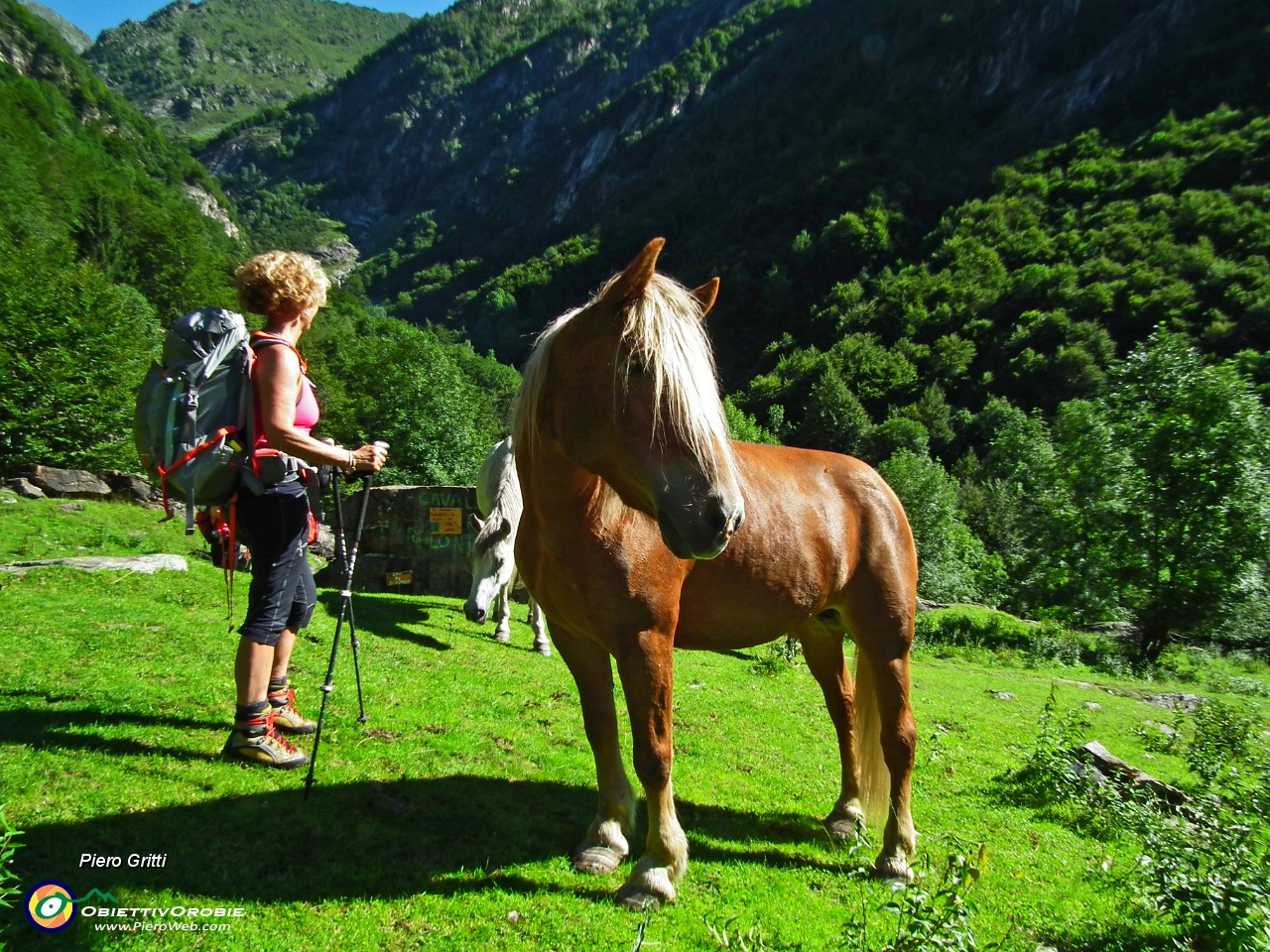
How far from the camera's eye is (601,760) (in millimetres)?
3412

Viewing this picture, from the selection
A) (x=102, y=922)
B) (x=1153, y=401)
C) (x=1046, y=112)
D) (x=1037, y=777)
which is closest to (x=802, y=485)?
(x=102, y=922)

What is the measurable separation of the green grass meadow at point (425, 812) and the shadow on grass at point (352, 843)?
0.04 ft

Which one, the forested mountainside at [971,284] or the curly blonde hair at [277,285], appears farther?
the forested mountainside at [971,284]

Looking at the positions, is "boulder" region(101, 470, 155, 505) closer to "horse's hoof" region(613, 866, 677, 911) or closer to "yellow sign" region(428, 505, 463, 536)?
"yellow sign" region(428, 505, 463, 536)

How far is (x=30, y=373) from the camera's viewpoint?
18891 mm

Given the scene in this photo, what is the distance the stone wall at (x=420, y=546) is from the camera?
14422 mm

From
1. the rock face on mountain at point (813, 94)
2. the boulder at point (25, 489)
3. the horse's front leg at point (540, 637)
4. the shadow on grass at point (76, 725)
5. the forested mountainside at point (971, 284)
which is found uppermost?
the rock face on mountain at point (813, 94)

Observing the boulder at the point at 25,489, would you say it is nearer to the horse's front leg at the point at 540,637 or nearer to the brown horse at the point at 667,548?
the horse's front leg at the point at 540,637

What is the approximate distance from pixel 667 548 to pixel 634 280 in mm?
1226

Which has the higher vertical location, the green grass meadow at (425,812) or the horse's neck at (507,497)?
the horse's neck at (507,497)

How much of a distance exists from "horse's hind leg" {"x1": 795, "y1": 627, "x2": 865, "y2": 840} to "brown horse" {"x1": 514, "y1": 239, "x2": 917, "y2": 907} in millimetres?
19

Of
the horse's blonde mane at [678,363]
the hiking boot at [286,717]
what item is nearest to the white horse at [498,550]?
the hiking boot at [286,717]

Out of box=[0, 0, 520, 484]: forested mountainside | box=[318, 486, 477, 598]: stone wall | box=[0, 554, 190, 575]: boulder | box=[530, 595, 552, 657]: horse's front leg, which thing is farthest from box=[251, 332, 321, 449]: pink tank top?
box=[318, 486, 477, 598]: stone wall

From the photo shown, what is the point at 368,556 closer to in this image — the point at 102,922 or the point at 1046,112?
the point at 102,922
